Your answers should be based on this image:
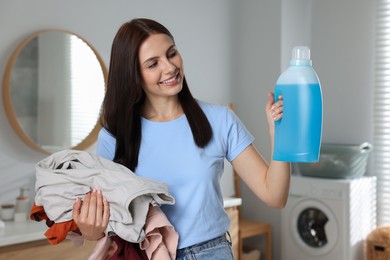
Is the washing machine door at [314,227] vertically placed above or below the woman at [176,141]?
below

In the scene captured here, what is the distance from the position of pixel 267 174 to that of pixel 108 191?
0.42m

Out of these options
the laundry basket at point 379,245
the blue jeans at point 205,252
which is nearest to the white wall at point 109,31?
the laundry basket at point 379,245

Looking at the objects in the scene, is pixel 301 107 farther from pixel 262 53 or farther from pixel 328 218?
pixel 262 53

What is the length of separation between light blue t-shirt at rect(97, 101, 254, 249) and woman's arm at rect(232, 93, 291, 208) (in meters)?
0.03

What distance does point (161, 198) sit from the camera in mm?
1501

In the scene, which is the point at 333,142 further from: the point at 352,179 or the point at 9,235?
the point at 9,235

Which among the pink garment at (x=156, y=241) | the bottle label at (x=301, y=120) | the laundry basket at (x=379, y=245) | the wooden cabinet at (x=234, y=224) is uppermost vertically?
the bottle label at (x=301, y=120)

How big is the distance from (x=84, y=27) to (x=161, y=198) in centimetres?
248

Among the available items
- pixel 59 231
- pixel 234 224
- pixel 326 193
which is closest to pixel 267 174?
pixel 59 231

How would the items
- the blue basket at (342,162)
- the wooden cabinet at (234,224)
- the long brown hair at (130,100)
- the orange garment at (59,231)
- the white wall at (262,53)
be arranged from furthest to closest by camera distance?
the white wall at (262,53)
the blue basket at (342,162)
the wooden cabinet at (234,224)
the long brown hair at (130,100)
the orange garment at (59,231)

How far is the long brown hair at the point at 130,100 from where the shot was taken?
1.60 metres

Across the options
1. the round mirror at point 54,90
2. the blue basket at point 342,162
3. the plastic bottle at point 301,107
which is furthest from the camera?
the blue basket at point 342,162

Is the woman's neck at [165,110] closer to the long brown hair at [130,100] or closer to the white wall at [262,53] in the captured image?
the long brown hair at [130,100]

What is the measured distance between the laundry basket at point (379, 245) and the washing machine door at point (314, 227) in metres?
0.25
